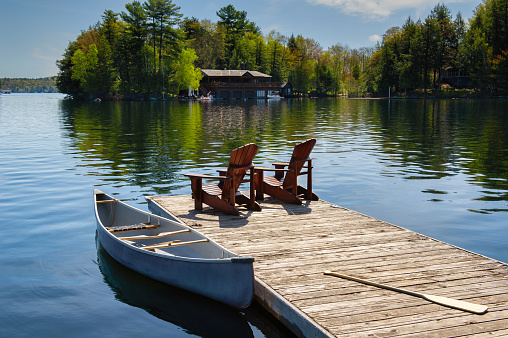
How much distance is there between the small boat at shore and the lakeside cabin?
10351 centimetres

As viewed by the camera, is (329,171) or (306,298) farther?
(329,171)

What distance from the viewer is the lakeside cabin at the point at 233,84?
112 meters

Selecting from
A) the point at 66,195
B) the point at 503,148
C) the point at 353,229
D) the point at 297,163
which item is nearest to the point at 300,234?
the point at 353,229

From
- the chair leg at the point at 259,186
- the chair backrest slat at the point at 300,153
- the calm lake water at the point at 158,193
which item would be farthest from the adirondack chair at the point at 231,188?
the calm lake water at the point at 158,193

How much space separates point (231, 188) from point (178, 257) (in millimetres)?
3353

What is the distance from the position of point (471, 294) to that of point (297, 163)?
17.6 feet

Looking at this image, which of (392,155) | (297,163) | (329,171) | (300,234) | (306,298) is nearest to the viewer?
(306,298)

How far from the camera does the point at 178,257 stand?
7.01 meters

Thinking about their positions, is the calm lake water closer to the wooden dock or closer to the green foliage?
the wooden dock

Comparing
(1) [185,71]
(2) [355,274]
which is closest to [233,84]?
(1) [185,71]

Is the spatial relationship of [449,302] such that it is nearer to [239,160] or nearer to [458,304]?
[458,304]

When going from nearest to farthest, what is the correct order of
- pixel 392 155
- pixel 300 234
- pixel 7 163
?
pixel 300 234, pixel 7 163, pixel 392 155

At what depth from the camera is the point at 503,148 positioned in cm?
2388

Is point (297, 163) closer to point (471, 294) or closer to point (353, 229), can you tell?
point (353, 229)
